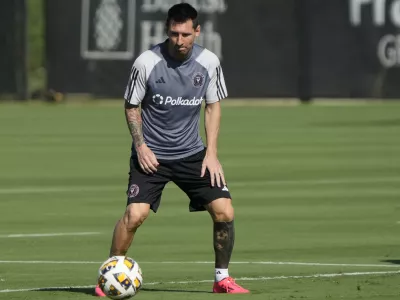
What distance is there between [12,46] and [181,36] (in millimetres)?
24629

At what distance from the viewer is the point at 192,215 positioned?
17109 mm

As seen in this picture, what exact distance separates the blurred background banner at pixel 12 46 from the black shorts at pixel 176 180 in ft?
79.1

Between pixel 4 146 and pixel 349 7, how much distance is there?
1176cm

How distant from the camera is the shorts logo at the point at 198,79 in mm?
11359

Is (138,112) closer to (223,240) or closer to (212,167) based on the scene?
(212,167)

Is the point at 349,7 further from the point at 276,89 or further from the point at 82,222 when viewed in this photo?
the point at 82,222

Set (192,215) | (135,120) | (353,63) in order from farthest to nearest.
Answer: (353,63) < (192,215) < (135,120)

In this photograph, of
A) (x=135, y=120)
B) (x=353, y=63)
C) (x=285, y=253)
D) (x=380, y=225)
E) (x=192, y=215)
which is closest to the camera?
(x=135, y=120)

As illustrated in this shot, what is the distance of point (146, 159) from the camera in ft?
37.1

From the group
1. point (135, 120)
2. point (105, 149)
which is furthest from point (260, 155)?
point (135, 120)

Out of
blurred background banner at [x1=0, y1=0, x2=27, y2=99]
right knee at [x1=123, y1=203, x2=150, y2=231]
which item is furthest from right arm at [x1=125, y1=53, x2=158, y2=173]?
blurred background banner at [x1=0, y1=0, x2=27, y2=99]

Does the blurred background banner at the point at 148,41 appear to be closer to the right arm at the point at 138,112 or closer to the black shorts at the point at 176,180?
the black shorts at the point at 176,180

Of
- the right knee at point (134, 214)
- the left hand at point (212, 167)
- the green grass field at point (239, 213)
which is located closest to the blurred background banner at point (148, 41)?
the green grass field at point (239, 213)

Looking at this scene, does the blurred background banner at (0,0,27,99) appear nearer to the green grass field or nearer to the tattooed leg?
the green grass field
